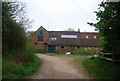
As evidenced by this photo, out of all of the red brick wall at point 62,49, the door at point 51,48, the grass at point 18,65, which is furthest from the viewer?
the door at point 51,48

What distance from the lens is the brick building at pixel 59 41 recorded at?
121 feet

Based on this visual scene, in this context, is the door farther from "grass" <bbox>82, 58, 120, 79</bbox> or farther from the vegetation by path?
"grass" <bbox>82, 58, 120, 79</bbox>

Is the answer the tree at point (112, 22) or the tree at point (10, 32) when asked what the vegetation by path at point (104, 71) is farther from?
the tree at point (10, 32)

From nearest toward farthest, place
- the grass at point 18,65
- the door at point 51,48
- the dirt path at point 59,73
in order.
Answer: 1. the grass at point 18,65
2. the dirt path at point 59,73
3. the door at point 51,48

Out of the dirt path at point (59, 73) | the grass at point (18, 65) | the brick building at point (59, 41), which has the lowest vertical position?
the dirt path at point (59, 73)

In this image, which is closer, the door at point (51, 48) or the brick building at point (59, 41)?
the brick building at point (59, 41)

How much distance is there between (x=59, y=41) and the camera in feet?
126

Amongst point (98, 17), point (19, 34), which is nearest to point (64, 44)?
point (19, 34)

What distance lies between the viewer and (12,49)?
1302 centimetres

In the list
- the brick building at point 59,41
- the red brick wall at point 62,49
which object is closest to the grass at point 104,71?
the red brick wall at point 62,49

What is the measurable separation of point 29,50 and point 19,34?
278 cm

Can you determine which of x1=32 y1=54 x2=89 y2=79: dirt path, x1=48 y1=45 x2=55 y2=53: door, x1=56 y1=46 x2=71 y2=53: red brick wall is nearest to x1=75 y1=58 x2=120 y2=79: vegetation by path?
x1=32 y1=54 x2=89 y2=79: dirt path

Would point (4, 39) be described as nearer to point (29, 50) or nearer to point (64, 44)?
point (29, 50)

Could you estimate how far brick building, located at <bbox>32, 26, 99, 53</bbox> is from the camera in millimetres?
36969
